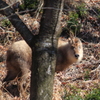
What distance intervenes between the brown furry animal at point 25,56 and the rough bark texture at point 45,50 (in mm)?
2405

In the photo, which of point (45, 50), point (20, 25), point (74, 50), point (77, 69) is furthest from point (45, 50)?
point (77, 69)

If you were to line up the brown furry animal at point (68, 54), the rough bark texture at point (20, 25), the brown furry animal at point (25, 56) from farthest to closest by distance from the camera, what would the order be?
the brown furry animal at point (68, 54)
the brown furry animal at point (25, 56)
the rough bark texture at point (20, 25)

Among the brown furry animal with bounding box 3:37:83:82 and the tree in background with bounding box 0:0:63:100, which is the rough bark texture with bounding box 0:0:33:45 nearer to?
the tree in background with bounding box 0:0:63:100

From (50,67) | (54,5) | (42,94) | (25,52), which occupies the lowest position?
(25,52)

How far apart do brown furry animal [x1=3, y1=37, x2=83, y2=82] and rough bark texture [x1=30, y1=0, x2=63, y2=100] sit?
2.41m

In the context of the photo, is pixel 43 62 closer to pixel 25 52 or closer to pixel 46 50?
pixel 46 50

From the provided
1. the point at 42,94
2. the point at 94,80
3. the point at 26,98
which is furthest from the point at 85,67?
the point at 42,94

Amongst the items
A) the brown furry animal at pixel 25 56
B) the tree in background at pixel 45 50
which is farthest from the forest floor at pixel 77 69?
the tree in background at pixel 45 50

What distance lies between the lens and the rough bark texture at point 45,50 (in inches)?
143

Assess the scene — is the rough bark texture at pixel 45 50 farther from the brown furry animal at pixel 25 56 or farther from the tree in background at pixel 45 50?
the brown furry animal at pixel 25 56

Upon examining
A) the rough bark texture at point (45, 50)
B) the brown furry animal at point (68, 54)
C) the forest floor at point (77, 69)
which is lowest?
the forest floor at point (77, 69)

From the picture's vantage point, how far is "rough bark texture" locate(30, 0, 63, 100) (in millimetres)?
3639

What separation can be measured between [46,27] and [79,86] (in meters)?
3.05

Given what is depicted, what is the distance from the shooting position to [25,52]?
20.2 feet
